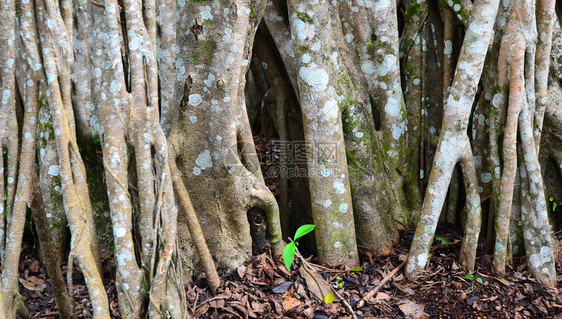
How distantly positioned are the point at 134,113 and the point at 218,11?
1.01 meters

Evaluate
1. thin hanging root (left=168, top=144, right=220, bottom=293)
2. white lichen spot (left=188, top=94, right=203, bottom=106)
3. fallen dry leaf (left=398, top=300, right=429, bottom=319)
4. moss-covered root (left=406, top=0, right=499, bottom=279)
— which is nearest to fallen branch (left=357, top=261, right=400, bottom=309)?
moss-covered root (left=406, top=0, right=499, bottom=279)

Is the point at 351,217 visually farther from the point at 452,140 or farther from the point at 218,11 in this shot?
the point at 218,11

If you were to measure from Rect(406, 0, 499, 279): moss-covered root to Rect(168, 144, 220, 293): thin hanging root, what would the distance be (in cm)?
145

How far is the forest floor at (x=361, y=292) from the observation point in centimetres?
326

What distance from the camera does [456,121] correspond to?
3.54 metres

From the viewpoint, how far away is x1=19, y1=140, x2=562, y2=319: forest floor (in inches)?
128

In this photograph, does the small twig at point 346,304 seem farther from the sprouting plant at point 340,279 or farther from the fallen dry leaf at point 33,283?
the fallen dry leaf at point 33,283

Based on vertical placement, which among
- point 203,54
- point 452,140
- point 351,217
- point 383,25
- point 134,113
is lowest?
point 351,217

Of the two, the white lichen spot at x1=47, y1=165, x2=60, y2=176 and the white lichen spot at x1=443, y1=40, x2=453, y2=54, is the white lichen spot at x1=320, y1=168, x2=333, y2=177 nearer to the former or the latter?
the white lichen spot at x1=443, y1=40, x2=453, y2=54

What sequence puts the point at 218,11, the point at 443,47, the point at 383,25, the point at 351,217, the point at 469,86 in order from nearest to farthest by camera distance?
the point at 218,11 < the point at 469,86 < the point at 351,217 < the point at 383,25 < the point at 443,47

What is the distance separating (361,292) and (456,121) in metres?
1.40

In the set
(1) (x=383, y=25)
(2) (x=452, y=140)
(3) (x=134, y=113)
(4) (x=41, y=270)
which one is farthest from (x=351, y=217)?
(4) (x=41, y=270)

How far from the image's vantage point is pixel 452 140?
357 cm

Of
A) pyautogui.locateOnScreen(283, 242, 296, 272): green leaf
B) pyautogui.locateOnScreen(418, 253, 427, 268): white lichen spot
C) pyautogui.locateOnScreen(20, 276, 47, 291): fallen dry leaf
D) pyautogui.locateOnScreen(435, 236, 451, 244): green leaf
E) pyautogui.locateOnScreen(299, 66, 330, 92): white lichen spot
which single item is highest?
pyautogui.locateOnScreen(299, 66, 330, 92): white lichen spot
